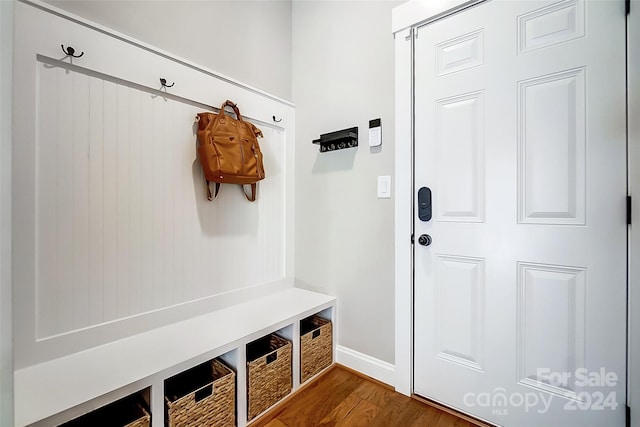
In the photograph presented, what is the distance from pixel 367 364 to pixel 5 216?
1757mm

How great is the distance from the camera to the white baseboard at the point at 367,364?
1.65m

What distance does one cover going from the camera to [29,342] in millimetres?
1078

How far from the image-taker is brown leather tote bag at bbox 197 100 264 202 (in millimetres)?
1471

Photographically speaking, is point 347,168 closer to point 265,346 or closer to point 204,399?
point 265,346

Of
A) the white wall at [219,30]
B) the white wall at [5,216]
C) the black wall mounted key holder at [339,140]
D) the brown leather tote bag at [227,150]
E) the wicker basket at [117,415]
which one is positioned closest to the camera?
the white wall at [5,216]

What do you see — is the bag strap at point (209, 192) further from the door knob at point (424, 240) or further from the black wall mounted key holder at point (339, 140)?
the door knob at point (424, 240)

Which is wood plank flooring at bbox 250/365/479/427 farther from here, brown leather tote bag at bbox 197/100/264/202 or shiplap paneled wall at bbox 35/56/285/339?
brown leather tote bag at bbox 197/100/264/202

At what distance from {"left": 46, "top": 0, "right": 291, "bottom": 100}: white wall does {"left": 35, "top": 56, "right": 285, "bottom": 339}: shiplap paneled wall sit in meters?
0.27

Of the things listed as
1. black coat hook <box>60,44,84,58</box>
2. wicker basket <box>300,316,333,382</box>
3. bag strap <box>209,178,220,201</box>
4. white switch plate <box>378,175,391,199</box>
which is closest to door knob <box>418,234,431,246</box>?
white switch plate <box>378,175,391,199</box>

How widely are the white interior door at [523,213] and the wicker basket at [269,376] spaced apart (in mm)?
713

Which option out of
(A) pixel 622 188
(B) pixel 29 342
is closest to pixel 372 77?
(A) pixel 622 188

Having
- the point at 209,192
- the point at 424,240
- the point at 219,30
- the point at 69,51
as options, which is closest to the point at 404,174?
the point at 424,240

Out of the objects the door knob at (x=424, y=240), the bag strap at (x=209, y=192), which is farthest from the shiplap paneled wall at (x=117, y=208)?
the door knob at (x=424, y=240)

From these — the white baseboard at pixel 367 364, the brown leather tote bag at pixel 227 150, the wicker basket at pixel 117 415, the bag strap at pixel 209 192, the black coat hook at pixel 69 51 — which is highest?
the black coat hook at pixel 69 51
